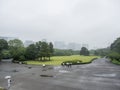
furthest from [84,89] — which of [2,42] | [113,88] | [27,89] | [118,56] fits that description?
[2,42]

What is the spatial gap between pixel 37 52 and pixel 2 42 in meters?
22.0

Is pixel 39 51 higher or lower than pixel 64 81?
higher

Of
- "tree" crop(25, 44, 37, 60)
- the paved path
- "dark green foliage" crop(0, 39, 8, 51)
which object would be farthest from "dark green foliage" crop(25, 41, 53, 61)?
the paved path

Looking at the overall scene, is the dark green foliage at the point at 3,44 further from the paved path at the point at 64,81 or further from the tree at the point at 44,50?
the paved path at the point at 64,81

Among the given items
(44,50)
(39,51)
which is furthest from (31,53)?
(44,50)

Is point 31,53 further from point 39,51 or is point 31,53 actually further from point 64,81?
point 64,81

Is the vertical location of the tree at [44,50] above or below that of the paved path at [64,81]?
above

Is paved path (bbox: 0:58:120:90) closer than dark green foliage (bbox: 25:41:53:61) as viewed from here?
Yes

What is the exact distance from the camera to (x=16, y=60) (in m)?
54.3

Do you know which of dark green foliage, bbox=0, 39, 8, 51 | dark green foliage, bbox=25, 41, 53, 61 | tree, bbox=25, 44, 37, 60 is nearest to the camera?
dark green foliage, bbox=25, 41, 53, 61

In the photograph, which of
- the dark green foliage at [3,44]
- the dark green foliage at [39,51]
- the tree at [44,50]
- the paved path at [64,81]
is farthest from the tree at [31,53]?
the paved path at [64,81]

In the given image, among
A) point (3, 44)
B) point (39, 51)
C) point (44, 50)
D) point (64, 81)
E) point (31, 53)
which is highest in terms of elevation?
point (3, 44)

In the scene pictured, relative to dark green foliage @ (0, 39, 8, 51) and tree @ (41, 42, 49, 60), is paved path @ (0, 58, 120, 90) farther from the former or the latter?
dark green foliage @ (0, 39, 8, 51)

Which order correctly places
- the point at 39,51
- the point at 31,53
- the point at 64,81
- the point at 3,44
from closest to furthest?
the point at 64,81 < the point at 39,51 < the point at 31,53 < the point at 3,44
